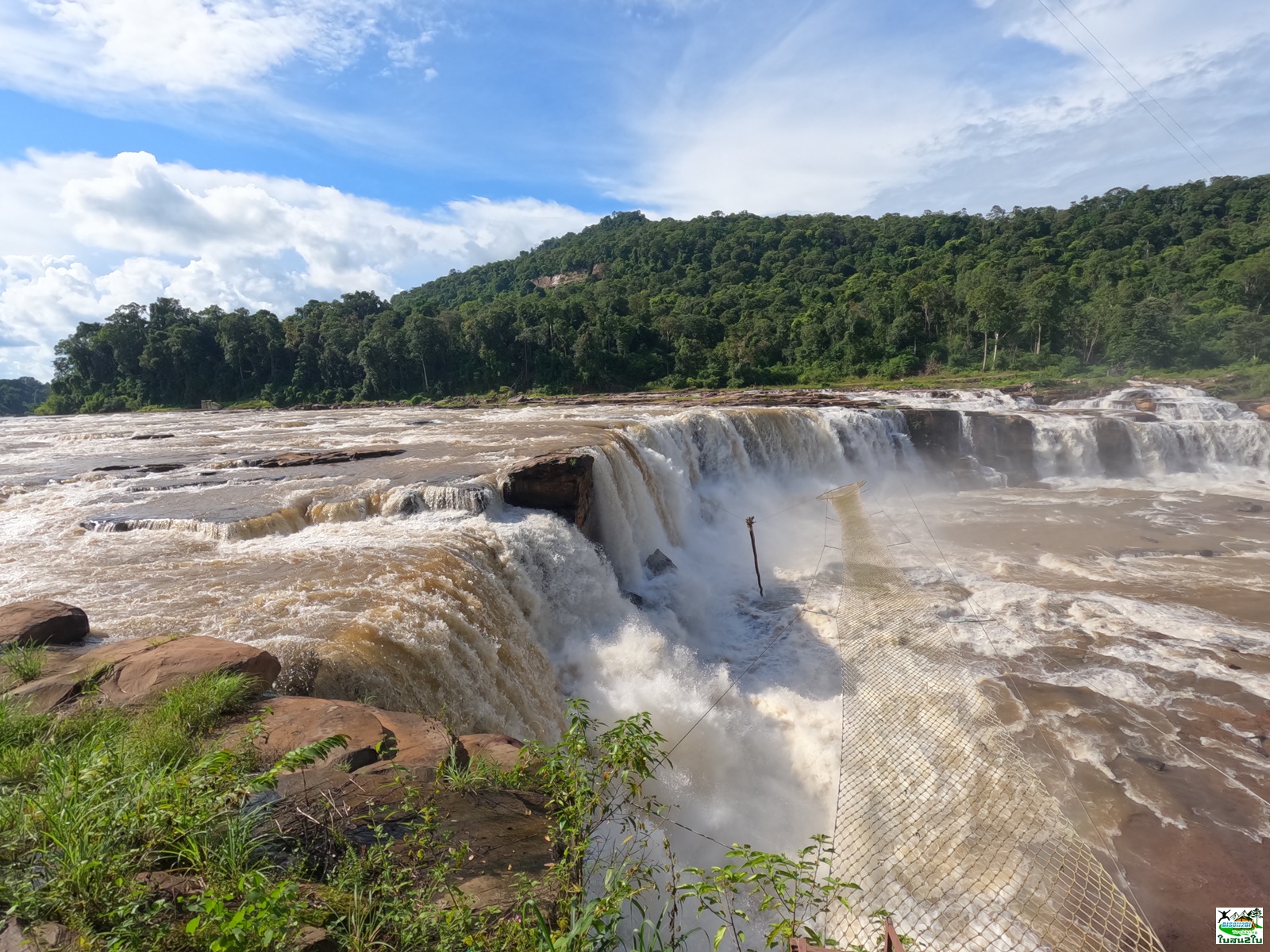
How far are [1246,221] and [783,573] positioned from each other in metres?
75.8

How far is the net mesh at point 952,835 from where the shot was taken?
15.8 ft

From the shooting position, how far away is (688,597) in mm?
11742

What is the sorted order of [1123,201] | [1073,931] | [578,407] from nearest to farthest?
[1073,931], [578,407], [1123,201]

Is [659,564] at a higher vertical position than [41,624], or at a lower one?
lower

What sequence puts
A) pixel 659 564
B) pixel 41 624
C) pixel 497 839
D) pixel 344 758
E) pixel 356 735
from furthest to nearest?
pixel 659 564 → pixel 41 624 → pixel 356 735 → pixel 344 758 → pixel 497 839

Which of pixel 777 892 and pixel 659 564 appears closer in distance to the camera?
pixel 777 892

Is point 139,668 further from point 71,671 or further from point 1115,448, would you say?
point 1115,448

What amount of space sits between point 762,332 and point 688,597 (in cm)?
3736

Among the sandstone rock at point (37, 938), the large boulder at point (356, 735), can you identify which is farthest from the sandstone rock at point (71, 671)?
the sandstone rock at point (37, 938)

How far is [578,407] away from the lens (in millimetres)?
29672

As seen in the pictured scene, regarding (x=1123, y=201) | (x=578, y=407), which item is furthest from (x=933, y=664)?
(x=1123, y=201)

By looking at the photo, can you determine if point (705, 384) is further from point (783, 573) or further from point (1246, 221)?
point (1246, 221)

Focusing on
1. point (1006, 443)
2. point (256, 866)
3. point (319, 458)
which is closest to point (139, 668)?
point (256, 866)

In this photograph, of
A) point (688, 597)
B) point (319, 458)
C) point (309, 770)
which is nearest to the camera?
point (309, 770)
